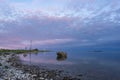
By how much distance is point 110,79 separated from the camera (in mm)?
33844

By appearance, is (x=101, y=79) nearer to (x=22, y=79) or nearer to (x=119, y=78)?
(x=119, y=78)

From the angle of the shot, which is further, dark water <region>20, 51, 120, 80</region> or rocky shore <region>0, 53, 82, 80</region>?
dark water <region>20, 51, 120, 80</region>

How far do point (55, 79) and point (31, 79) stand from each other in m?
4.82

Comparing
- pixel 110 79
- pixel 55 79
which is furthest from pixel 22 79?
pixel 110 79

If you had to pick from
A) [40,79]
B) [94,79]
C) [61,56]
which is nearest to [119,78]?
[94,79]

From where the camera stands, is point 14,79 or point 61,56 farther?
point 61,56

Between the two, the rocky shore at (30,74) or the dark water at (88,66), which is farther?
the dark water at (88,66)

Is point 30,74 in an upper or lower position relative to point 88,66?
lower

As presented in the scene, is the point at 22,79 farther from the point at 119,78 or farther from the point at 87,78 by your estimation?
the point at 119,78

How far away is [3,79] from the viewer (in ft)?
83.5

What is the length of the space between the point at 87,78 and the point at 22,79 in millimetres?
12017

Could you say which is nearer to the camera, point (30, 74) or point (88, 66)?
point (30, 74)

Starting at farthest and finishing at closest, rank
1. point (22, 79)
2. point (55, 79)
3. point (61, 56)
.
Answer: point (61, 56)
point (55, 79)
point (22, 79)

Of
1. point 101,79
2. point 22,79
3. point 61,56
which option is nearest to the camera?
point 22,79
